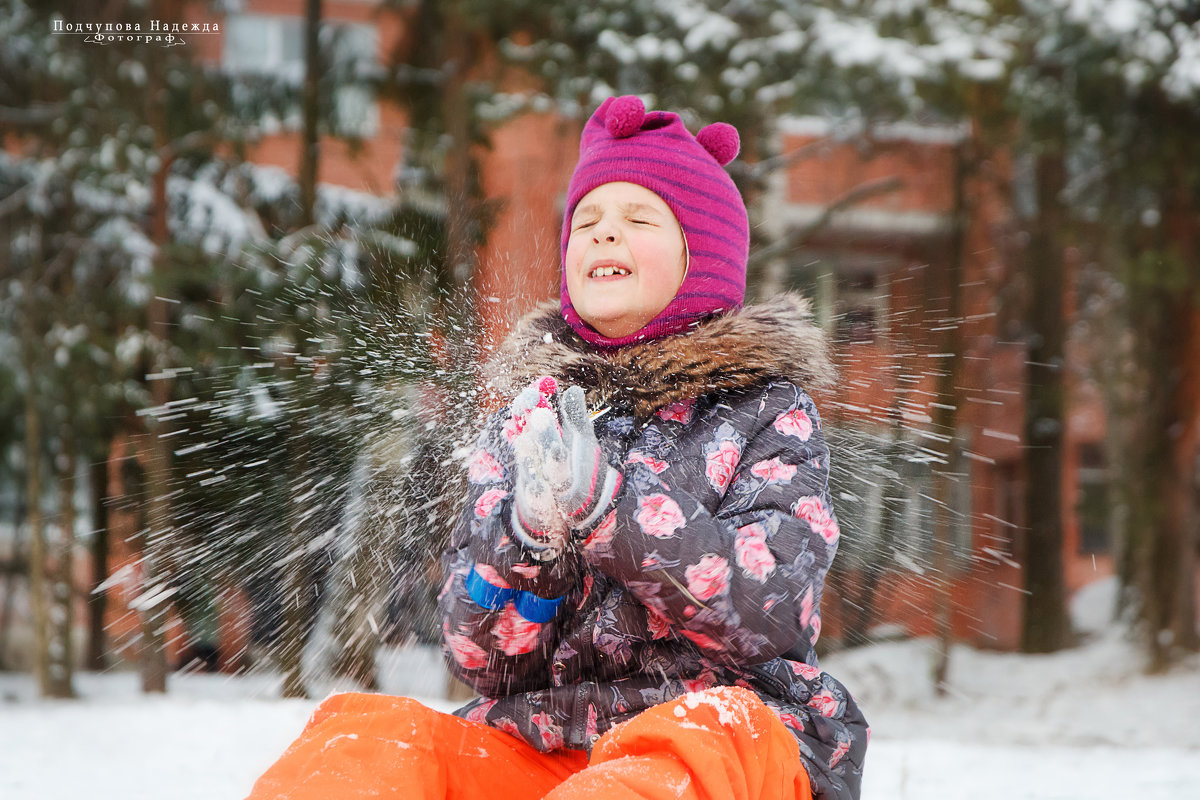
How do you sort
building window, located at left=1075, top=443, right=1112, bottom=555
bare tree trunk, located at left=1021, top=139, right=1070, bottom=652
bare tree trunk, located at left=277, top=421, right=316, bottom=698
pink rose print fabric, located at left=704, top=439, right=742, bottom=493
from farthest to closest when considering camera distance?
building window, located at left=1075, top=443, right=1112, bottom=555 → bare tree trunk, located at left=1021, top=139, right=1070, bottom=652 → bare tree trunk, located at left=277, top=421, right=316, bottom=698 → pink rose print fabric, located at left=704, top=439, right=742, bottom=493

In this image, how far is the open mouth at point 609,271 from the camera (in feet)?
5.67

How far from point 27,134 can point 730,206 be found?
5.40 metres

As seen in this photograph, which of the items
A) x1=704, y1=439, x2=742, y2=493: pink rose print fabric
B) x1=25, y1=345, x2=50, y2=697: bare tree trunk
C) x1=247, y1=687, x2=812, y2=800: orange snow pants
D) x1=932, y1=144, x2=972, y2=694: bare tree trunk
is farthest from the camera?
x1=25, y1=345, x2=50, y2=697: bare tree trunk

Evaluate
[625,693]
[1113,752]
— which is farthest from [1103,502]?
[625,693]

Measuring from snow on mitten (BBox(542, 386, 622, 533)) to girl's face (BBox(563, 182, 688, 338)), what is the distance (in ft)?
1.52

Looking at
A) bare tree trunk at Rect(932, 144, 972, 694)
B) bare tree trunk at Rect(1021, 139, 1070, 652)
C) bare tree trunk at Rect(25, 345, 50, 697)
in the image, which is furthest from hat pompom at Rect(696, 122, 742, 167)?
bare tree trunk at Rect(25, 345, 50, 697)

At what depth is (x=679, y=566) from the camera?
1.26 m

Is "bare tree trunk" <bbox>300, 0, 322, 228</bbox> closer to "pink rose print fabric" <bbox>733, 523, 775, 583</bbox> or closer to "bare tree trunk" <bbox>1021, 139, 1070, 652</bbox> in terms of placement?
"bare tree trunk" <bbox>1021, 139, 1070, 652</bbox>

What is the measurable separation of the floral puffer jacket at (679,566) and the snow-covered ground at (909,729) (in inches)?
45.9

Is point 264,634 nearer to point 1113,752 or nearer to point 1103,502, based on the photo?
point 1113,752

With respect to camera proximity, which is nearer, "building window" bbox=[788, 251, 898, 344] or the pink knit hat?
the pink knit hat

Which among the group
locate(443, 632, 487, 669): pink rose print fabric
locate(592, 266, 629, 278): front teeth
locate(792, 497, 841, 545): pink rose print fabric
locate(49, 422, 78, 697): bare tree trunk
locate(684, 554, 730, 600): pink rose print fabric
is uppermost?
locate(592, 266, 629, 278): front teeth

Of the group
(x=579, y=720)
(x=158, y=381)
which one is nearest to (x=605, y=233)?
(x=579, y=720)

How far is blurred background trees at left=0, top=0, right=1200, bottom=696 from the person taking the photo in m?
5.11
